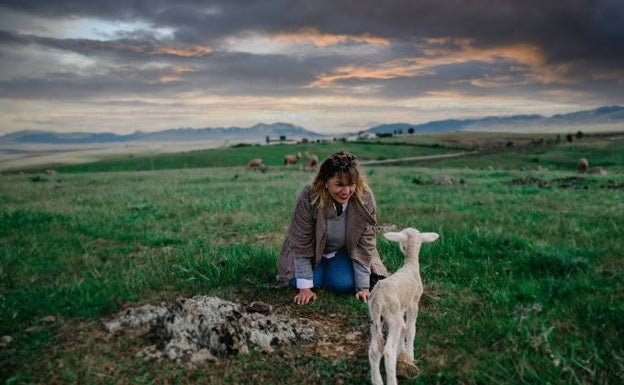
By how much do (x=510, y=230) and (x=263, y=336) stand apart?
6.41m

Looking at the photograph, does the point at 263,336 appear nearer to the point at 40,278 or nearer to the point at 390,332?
the point at 390,332

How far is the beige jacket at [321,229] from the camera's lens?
226 inches

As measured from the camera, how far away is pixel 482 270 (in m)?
6.41

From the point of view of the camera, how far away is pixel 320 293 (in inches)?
232

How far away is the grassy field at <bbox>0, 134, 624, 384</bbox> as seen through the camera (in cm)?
388

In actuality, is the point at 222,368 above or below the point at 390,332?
below

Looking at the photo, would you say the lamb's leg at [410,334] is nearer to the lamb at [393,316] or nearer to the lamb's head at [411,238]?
the lamb at [393,316]

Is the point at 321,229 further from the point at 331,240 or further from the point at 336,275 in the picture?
the point at 336,275

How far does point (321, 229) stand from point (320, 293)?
94cm

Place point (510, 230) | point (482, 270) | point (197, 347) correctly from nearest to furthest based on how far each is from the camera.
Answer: point (197, 347), point (482, 270), point (510, 230)

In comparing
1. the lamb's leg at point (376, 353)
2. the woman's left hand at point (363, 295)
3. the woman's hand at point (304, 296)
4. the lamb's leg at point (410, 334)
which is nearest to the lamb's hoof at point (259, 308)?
the woman's hand at point (304, 296)

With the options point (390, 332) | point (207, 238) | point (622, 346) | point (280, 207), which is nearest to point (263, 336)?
point (390, 332)

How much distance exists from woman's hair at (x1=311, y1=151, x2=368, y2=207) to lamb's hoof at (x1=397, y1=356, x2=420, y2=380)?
7.58ft

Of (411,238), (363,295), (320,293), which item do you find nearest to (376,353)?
(411,238)
